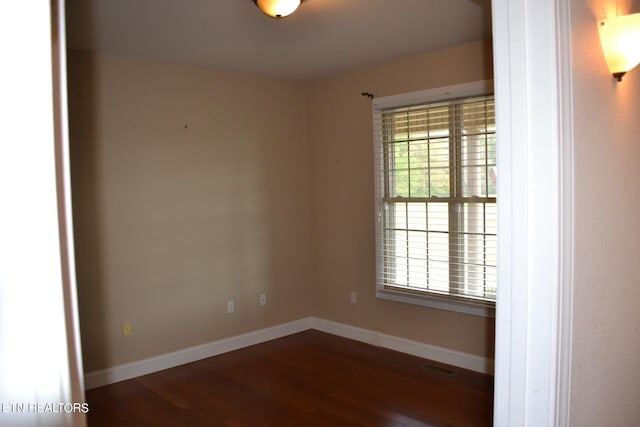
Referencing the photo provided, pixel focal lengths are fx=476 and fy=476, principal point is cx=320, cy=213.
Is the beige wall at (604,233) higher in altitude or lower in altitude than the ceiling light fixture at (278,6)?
lower

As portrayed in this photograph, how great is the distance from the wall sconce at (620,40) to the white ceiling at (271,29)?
4.21 feet

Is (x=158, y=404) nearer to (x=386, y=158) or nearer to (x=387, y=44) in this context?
(x=386, y=158)

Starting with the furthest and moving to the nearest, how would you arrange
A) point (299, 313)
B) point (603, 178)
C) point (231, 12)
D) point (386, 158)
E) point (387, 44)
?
point (299, 313)
point (386, 158)
point (387, 44)
point (231, 12)
point (603, 178)

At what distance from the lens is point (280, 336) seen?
4766 mm

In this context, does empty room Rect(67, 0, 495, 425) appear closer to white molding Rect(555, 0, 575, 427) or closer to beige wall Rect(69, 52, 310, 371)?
beige wall Rect(69, 52, 310, 371)

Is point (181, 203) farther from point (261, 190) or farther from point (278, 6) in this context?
point (278, 6)

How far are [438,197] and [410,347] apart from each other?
53.0 inches

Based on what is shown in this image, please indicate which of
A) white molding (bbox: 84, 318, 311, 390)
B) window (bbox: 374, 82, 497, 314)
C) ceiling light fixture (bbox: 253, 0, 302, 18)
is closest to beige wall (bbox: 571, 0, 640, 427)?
ceiling light fixture (bbox: 253, 0, 302, 18)

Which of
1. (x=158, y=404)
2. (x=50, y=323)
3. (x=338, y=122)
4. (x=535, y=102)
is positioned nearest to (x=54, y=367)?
(x=50, y=323)

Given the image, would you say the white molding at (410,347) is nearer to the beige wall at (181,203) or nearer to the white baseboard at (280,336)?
the white baseboard at (280,336)

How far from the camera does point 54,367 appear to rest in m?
0.66

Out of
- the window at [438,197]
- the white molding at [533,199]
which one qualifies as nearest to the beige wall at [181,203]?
the window at [438,197]

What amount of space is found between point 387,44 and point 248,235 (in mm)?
2120

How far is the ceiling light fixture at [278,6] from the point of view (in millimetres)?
2529
